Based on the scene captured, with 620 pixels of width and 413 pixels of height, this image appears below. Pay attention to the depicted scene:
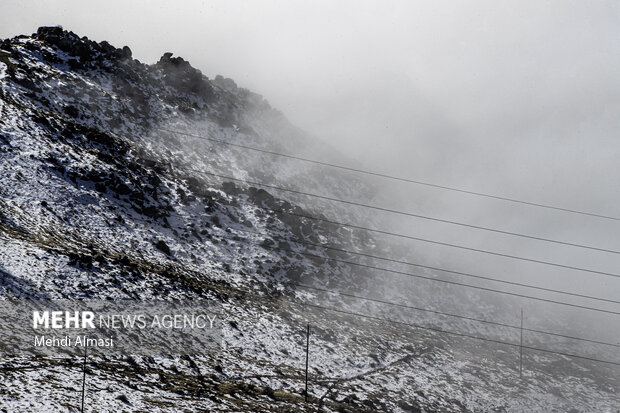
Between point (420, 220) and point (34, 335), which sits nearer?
point (34, 335)

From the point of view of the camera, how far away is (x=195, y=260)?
47469 mm

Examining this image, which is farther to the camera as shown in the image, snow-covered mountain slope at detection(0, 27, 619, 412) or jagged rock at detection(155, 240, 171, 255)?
jagged rock at detection(155, 240, 171, 255)

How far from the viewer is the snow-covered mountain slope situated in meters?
28.9

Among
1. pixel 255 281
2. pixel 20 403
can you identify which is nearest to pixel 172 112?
pixel 255 281

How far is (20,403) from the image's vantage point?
785 inches

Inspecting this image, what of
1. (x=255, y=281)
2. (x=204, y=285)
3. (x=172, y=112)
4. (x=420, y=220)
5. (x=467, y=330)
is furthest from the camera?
(x=420, y=220)

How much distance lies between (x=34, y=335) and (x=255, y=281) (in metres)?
25.7

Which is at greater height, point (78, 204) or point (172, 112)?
point (172, 112)

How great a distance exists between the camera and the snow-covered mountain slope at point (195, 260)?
2892 cm

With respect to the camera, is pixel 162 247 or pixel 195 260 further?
pixel 195 260

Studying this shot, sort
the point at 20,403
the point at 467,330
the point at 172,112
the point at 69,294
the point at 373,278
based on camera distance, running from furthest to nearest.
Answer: the point at 172,112 → the point at 373,278 → the point at 467,330 → the point at 69,294 → the point at 20,403

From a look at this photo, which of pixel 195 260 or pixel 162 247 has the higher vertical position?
pixel 162 247

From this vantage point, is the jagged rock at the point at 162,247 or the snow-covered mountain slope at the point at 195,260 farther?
the jagged rock at the point at 162,247

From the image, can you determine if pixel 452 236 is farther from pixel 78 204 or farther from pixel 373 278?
pixel 78 204
